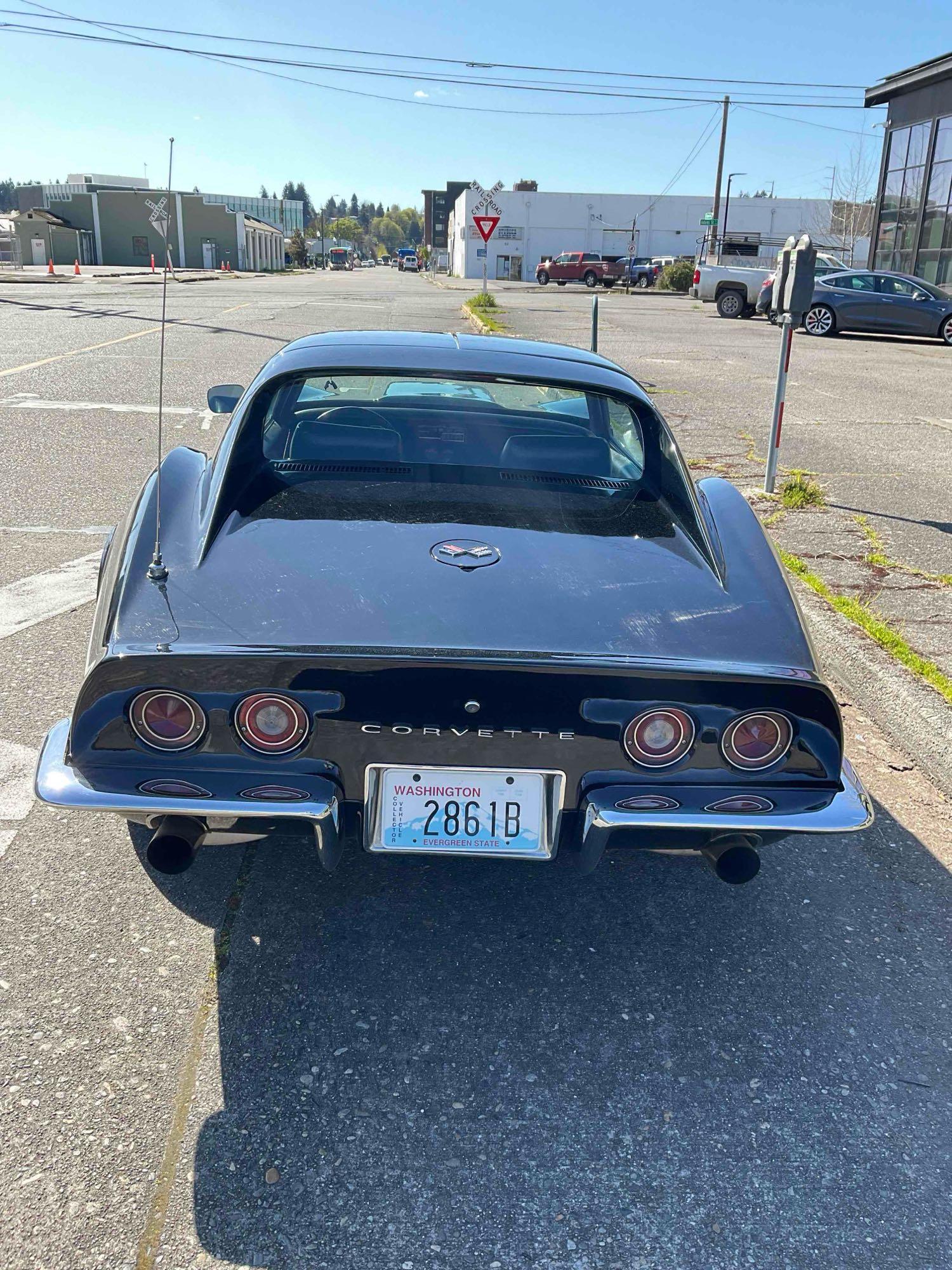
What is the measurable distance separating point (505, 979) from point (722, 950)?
0.61 meters

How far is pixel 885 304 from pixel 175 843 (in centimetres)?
2232

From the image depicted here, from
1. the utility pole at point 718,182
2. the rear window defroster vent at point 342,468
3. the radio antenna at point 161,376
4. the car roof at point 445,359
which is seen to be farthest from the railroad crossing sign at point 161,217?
the utility pole at point 718,182

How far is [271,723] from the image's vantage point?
234cm

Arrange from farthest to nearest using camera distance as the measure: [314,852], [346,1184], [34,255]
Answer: [34,255] < [314,852] < [346,1184]

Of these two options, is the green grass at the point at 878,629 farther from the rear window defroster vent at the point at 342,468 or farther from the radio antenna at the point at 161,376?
the radio antenna at the point at 161,376

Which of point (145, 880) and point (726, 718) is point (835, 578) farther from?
point (145, 880)

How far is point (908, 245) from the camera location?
28766mm

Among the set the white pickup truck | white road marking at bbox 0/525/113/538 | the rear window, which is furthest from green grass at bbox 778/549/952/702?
the white pickup truck

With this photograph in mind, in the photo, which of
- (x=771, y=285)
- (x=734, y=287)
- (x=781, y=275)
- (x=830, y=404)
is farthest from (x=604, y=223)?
(x=781, y=275)

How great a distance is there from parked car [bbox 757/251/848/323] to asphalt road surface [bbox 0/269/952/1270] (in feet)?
17.4

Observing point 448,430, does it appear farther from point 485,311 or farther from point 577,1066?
point 485,311

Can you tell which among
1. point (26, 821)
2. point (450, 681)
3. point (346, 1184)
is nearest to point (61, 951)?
point (26, 821)

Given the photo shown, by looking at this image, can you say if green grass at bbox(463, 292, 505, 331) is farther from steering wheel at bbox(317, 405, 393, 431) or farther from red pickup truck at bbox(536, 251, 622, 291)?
red pickup truck at bbox(536, 251, 622, 291)

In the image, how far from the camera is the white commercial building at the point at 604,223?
75625 millimetres
